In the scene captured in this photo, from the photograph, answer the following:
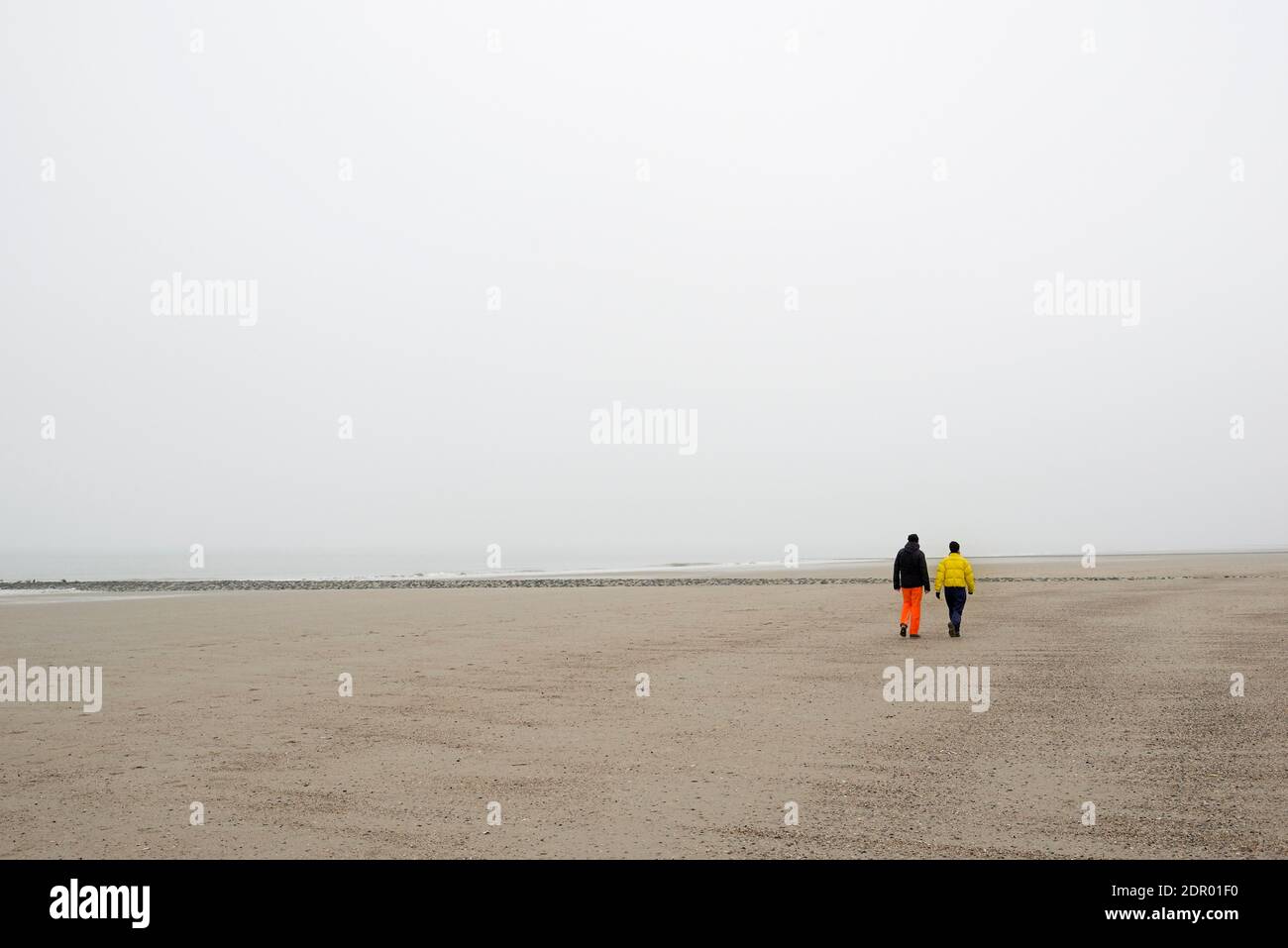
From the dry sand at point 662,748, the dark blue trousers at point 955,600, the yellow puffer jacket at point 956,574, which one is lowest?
the dry sand at point 662,748

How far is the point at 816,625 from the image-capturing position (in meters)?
23.5

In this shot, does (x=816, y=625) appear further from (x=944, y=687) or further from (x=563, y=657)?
(x=944, y=687)

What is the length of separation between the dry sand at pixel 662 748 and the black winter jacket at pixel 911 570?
4.35 feet

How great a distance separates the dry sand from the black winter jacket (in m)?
1.33

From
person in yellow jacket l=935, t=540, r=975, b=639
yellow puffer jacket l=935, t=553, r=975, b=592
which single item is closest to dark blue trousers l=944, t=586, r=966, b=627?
person in yellow jacket l=935, t=540, r=975, b=639

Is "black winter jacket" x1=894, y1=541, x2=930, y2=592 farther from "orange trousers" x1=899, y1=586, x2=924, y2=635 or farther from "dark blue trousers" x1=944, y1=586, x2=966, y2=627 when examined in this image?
"dark blue trousers" x1=944, y1=586, x2=966, y2=627

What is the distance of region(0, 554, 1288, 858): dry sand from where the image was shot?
23.3 ft

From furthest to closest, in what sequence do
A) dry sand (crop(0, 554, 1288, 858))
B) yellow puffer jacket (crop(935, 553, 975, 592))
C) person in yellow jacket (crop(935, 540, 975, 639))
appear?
yellow puffer jacket (crop(935, 553, 975, 592)) < person in yellow jacket (crop(935, 540, 975, 639)) < dry sand (crop(0, 554, 1288, 858))

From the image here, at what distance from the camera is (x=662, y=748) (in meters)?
10.1

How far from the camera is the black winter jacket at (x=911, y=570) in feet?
64.5

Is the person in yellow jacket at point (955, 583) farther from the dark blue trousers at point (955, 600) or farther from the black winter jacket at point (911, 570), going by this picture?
the black winter jacket at point (911, 570)

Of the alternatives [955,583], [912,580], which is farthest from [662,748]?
[955,583]

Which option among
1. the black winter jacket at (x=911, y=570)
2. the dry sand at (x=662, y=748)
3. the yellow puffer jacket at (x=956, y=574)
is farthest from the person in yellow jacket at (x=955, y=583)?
the dry sand at (x=662, y=748)

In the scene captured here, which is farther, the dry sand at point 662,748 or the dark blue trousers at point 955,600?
the dark blue trousers at point 955,600
